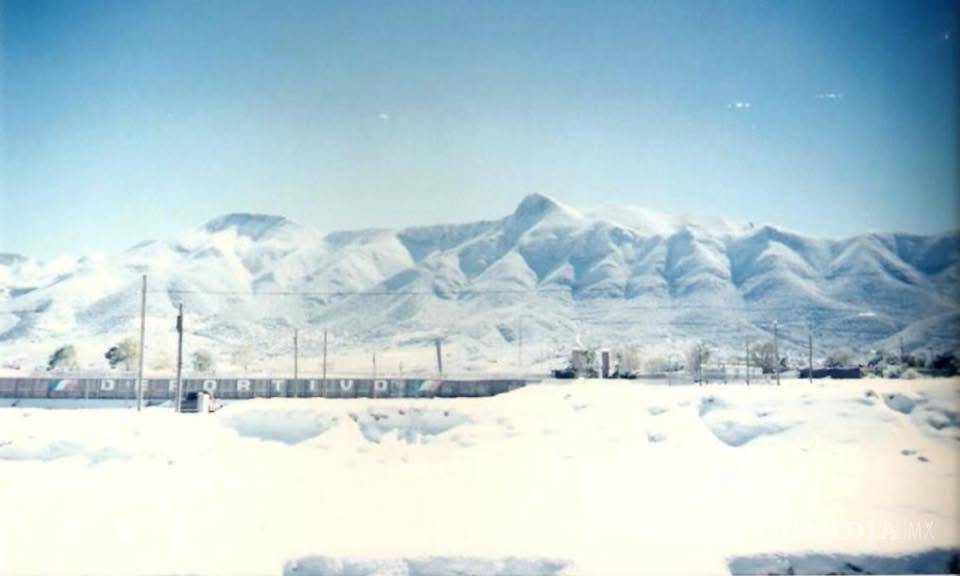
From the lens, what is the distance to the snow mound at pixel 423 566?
5.16 m

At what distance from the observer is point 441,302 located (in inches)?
1777

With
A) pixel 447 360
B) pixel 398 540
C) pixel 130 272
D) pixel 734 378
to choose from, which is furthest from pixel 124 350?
pixel 398 540

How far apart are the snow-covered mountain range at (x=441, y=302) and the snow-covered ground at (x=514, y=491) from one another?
21073mm

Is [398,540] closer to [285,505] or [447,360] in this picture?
[285,505]

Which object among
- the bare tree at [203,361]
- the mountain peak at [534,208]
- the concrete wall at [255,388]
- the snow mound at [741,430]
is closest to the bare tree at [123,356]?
the bare tree at [203,361]

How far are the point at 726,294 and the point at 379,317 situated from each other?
35.1m

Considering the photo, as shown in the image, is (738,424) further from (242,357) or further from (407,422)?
(242,357)

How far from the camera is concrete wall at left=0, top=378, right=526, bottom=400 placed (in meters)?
25.3

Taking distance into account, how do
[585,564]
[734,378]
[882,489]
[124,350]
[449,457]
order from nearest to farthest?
[585,564], [882,489], [449,457], [734,378], [124,350]

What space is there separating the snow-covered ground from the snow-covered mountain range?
21.1m

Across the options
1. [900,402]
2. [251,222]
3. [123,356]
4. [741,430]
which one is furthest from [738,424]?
[123,356]

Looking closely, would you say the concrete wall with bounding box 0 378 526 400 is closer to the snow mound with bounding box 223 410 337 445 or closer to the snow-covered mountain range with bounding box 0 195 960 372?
the snow-covered mountain range with bounding box 0 195 960 372

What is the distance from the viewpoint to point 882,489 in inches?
264

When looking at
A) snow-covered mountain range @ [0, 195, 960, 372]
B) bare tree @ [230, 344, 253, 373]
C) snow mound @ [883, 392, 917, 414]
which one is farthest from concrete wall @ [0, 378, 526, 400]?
snow mound @ [883, 392, 917, 414]
